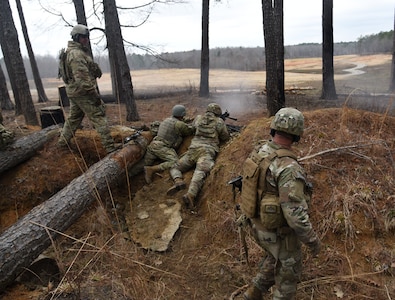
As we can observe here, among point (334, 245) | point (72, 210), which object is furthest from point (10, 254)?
point (334, 245)

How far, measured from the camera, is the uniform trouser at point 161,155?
6.29m

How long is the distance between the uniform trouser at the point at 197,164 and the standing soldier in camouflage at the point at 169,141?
333 mm

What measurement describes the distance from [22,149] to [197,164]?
11.1ft

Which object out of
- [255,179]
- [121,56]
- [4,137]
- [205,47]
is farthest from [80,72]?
[205,47]

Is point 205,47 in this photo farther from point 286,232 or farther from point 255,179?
point 286,232

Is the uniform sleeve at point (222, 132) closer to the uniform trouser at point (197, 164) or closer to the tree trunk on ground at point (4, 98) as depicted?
the uniform trouser at point (197, 164)

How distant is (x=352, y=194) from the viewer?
4102 mm

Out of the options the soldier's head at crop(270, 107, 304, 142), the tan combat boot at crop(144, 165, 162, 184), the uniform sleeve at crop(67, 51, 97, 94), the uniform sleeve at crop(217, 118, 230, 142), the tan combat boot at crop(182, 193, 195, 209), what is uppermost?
the uniform sleeve at crop(67, 51, 97, 94)

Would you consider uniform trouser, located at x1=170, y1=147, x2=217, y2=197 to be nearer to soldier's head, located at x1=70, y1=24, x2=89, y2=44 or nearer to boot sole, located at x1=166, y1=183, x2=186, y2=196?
boot sole, located at x1=166, y1=183, x2=186, y2=196

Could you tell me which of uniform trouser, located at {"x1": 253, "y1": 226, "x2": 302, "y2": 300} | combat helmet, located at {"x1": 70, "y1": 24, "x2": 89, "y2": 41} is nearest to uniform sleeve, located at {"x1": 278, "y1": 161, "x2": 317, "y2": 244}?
uniform trouser, located at {"x1": 253, "y1": 226, "x2": 302, "y2": 300}

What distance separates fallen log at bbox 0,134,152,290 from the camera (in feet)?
11.2

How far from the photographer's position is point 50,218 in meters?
4.11

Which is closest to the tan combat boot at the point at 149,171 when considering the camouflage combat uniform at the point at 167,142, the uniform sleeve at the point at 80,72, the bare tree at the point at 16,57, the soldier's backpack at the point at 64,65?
the camouflage combat uniform at the point at 167,142

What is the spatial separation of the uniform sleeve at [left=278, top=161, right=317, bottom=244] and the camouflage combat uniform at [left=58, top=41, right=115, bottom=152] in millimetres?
4265
